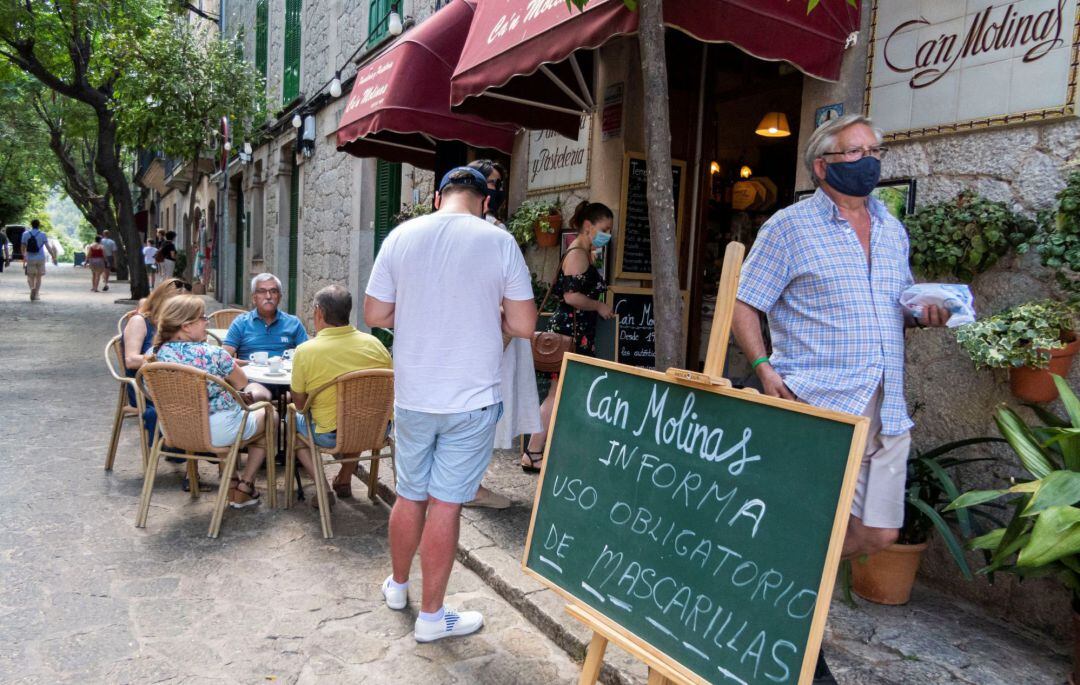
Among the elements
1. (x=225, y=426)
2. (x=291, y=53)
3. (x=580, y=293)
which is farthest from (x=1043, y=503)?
(x=291, y=53)

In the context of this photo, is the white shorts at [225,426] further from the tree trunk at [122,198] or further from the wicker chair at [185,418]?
the tree trunk at [122,198]

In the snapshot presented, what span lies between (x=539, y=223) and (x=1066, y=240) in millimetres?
3850

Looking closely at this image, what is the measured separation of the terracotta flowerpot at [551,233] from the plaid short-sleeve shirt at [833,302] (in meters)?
3.65

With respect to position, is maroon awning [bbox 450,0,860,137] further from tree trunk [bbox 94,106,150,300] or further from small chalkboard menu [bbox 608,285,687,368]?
tree trunk [bbox 94,106,150,300]

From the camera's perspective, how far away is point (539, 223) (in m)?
6.05

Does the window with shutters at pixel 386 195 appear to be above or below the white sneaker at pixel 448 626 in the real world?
above

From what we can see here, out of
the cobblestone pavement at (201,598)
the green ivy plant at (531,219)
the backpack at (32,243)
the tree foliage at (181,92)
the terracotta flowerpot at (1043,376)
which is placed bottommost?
the cobblestone pavement at (201,598)

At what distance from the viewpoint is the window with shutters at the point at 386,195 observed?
957cm

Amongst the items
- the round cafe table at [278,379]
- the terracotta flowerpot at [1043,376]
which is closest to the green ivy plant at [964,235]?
the terracotta flowerpot at [1043,376]

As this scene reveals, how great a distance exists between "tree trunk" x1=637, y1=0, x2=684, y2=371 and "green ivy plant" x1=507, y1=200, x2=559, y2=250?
10.1ft

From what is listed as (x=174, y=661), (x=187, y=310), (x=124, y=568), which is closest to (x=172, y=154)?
(x=187, y=310)

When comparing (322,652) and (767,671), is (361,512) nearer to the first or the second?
(322,652)

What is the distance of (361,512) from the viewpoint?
441cm

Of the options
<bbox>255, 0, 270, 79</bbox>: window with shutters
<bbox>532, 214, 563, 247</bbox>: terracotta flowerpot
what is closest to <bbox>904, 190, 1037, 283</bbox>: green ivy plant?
<bbox>532, 214, 563, 247</bbox>: terracotta flowerpot
